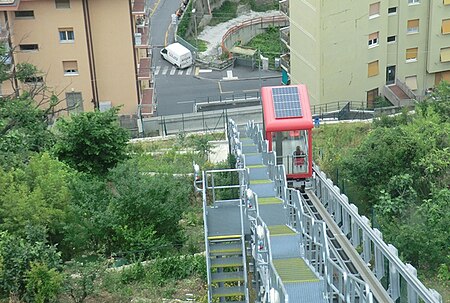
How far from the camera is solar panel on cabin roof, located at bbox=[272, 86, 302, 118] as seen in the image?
26.4 meters

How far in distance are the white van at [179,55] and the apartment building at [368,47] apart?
586 inches

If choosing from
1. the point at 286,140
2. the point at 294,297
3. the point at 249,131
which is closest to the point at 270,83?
the point at 249,131

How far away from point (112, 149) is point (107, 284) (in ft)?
36.7

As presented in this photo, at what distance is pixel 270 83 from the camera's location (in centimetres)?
6359

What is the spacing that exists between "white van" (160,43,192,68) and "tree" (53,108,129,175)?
36203 mm

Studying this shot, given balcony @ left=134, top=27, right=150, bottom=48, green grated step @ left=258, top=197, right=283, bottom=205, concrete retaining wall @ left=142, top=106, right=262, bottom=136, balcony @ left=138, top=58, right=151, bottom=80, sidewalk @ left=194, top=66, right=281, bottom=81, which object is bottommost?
concrete retaining wall @ left=142, top=106, right=262, bottom=136

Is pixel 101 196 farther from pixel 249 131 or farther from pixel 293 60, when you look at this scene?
pixel 293 60

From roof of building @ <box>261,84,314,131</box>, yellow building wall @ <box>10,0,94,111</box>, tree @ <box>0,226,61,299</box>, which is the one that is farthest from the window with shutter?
tree @ <box>0,226,61,299</box>

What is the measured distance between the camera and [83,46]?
48.5 metres

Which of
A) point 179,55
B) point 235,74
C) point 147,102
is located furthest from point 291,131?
point 179,55

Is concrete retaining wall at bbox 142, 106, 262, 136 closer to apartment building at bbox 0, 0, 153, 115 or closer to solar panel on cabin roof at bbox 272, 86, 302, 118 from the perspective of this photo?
apartment building at bbox 0, 0, 153, 115

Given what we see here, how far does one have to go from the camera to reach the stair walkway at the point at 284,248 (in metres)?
17.3

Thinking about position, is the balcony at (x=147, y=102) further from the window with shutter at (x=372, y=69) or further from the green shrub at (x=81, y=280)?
the green shrub at (x=81, y=280)

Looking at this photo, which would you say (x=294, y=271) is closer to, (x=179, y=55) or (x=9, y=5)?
(x=9, y=5)
